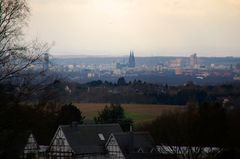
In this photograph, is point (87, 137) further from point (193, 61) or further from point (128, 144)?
point (193, 61)

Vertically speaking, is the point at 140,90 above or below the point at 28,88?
below

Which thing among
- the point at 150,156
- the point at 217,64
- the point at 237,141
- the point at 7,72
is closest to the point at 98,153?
the point at 150,156

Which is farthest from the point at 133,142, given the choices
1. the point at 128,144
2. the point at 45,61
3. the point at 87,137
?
the point at 45,61

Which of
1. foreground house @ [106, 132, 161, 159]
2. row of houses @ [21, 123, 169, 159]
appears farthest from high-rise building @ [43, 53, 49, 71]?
foreground house @ [106, 132, 161, 159]

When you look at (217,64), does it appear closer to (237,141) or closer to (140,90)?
(140,90)

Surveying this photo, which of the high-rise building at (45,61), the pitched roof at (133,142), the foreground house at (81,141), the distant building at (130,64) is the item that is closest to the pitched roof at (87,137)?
the foreground house at (81,141)

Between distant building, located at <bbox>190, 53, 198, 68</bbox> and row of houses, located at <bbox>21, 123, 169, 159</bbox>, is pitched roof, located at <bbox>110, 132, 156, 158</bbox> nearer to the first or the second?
row of houses, located at <bbox>21, 123, 169, 159</bbox>

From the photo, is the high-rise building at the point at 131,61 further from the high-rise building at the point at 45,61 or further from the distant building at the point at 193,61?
the high-rise building at the point at 45,61

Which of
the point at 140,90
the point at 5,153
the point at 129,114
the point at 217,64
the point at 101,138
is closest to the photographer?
the point at 5,153

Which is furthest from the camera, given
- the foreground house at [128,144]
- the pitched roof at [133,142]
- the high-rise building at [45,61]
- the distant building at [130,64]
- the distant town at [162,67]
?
the distant building at [130,64]
